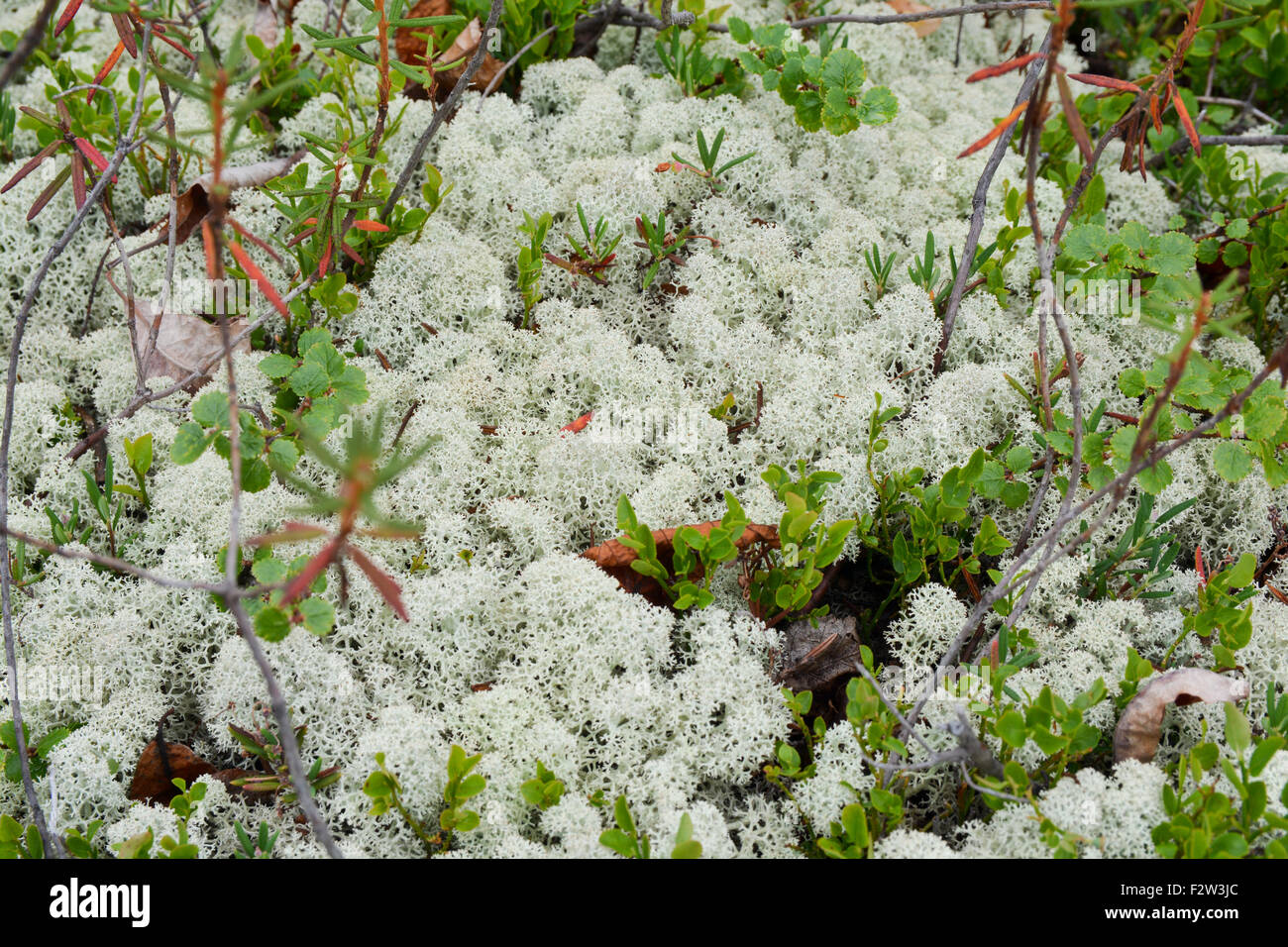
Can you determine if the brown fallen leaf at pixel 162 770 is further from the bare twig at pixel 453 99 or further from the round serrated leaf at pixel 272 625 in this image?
the bare twig at pixel 453 99

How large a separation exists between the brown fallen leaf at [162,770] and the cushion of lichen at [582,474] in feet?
0.11

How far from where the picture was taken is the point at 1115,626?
6.83 ft

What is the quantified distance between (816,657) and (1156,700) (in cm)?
69

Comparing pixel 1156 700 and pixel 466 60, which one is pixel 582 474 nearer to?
pixel 1156 700

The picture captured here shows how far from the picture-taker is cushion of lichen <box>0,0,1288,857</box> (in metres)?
1.91

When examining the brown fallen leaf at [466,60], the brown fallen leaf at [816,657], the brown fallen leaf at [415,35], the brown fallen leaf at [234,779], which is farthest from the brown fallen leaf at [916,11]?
the brown fallen leaf at [234,779]

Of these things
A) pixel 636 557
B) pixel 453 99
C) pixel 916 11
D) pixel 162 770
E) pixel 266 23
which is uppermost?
pixel 916 11

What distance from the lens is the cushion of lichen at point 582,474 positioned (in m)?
1.91

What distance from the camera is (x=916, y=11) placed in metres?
3.51

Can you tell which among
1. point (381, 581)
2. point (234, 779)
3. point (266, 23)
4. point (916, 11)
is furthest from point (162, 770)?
point (916, 11)

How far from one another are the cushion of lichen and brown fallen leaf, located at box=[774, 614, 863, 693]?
0.09 meters
